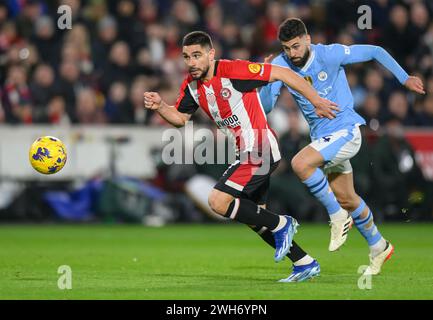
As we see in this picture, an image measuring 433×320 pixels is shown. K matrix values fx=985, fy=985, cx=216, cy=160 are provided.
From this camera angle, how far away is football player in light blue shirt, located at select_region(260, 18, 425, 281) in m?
9.88

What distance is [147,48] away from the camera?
64.4ft

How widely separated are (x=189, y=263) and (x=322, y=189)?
2.27 meters

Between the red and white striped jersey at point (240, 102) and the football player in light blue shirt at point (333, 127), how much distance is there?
0.49 metres

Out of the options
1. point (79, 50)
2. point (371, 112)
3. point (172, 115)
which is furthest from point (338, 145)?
point (79, 50)

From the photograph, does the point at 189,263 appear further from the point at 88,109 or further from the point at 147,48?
the point at 147,48

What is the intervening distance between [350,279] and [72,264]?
133 inches

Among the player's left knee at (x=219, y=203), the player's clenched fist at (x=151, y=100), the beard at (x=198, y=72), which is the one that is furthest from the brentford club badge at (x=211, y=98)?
the player's left knee at (x=219, y=203)

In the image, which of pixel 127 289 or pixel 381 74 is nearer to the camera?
pixel 127 289

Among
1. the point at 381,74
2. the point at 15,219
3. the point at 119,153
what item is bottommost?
the point at 15,219

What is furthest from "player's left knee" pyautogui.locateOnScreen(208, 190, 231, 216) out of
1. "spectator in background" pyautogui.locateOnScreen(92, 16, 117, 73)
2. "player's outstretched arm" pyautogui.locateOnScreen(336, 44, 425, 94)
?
"spectator in background" pyautogui.locateOnScreen(92, 16, 117, 73)

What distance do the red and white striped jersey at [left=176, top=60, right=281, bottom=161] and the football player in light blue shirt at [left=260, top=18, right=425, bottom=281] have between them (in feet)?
1.61

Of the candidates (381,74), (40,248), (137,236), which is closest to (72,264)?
(40,248)
